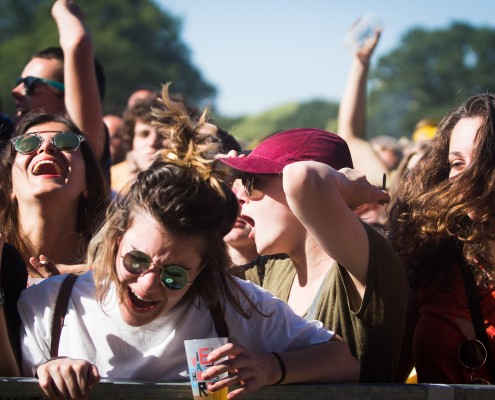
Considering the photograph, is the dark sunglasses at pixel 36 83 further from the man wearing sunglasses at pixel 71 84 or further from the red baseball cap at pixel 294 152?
the red baseball cap at pixel 294 152

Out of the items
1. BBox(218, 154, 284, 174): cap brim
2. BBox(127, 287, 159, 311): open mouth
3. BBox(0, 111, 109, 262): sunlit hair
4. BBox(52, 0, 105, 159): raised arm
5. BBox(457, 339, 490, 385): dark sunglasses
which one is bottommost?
BBox(457, 339, 490, 385): dark sunglasses

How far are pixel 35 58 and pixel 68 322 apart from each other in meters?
2.70

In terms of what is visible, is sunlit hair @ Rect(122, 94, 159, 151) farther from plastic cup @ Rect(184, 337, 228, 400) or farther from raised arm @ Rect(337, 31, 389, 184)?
plastic cup @ Rect(184, 337, 228, 400)

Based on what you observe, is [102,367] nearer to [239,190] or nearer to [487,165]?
[239,190]

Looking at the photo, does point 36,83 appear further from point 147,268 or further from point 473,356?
point 473,356

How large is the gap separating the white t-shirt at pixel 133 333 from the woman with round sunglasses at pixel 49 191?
89 cm

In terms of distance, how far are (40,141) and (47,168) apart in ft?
0.37

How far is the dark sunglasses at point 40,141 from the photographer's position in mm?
3766

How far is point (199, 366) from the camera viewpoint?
2512mm

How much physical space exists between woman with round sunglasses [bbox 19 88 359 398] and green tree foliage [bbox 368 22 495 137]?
7823 cm

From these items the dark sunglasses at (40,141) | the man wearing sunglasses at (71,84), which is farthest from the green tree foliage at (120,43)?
the dark sunglasses at (40,141)

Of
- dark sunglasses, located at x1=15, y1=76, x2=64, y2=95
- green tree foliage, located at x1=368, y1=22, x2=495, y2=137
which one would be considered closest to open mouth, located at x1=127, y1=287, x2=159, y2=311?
dark sunglasses, located at x1=15, y1=76, x2=64, y2=95

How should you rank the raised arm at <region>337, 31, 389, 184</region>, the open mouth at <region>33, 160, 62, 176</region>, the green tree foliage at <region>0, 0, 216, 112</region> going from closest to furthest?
the open mouth at <region>33, 160, 62, 176</region> → the raised arm at <region>337, 31, 389, 184</region> → the green tree foliage at <region>0, 0, 216, 112</region>

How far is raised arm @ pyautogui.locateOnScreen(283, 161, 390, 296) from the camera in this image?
2.80 metres
